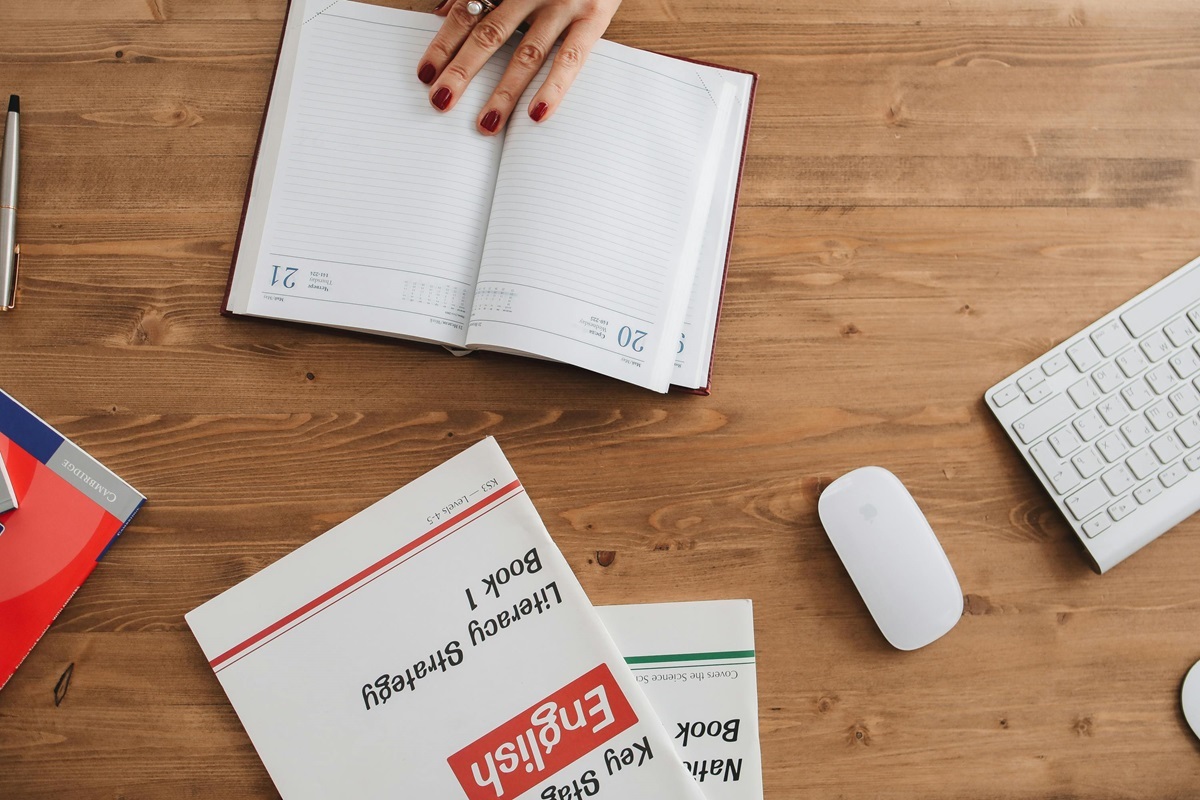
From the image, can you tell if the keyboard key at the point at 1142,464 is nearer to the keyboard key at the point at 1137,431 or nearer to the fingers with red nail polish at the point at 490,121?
the keyboard key at the point at 1137,431

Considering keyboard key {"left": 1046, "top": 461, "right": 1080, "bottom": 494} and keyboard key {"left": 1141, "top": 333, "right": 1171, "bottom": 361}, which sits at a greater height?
keyboard key {"left": 1141, "top": 333, "right": 1171, "bottom": 361}

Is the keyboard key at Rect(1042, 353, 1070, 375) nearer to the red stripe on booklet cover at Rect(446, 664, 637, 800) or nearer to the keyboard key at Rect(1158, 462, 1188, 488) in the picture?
the keyboard key at Rect(1158, 462, 1188, 488)

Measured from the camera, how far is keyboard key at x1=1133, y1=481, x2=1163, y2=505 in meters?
0.65

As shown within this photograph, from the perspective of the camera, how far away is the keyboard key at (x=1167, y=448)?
2.16ft

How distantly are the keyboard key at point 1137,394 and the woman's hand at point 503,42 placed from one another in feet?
1.78

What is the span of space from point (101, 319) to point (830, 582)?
67 centimetres

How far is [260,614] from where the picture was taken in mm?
630

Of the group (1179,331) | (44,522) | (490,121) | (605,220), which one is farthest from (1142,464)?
(44,522)

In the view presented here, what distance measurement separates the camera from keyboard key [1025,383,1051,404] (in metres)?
0.67

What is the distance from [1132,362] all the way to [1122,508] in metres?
0.13

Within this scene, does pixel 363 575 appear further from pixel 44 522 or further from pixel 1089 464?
pixel 1089 464

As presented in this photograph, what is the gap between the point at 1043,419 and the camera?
2.20 feet

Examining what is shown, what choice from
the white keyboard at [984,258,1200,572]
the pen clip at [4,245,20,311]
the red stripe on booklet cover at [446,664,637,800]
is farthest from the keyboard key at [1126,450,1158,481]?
the pen clip at [4,245,20,311]

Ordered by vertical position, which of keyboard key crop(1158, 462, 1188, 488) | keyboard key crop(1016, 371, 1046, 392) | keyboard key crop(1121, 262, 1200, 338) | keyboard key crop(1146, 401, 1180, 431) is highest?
keyboard key crop(1121, 262, 1200, 338)
